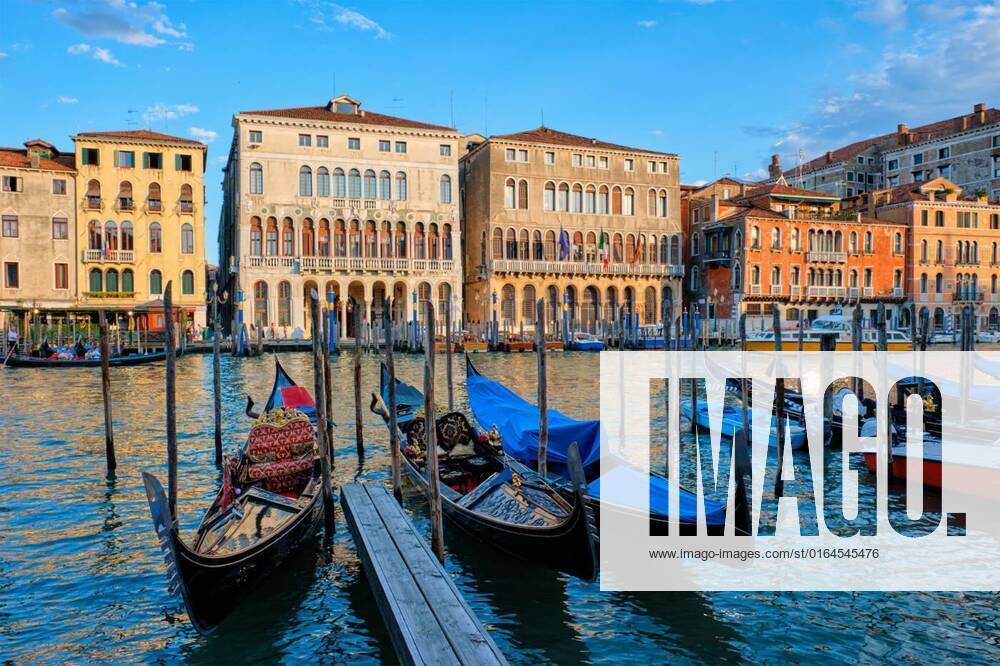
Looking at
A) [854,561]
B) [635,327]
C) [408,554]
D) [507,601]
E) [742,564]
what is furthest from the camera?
[635,327]

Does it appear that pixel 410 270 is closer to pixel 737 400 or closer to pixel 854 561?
pixel 737 400

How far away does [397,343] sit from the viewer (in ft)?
93.7

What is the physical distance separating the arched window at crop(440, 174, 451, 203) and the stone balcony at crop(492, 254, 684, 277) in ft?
10.8

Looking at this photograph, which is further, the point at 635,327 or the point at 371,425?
the point at 635,327

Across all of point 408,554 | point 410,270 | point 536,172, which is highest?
point 536,172

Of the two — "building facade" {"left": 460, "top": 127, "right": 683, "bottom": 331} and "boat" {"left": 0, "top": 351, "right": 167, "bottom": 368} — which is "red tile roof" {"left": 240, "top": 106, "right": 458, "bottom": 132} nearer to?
"building facade" {"left": 460, "top": 127, "right": 683, "bottom": 331}

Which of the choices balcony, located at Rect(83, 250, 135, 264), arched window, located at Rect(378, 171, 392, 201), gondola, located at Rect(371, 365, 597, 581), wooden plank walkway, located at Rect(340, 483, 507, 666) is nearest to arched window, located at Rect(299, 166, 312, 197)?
arched window, located at Rect(378, 171, 392, 201)

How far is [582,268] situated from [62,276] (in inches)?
782

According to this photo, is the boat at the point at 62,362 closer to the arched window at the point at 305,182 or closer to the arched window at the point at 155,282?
the arched window at the point at 155,282

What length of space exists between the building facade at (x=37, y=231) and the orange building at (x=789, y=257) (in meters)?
25.4

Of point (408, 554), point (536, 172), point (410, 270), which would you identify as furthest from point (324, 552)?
point (536, 172)

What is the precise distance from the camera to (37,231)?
26.2 meters

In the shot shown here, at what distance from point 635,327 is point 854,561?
22.0 metres

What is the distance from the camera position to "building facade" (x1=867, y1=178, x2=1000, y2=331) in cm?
3438
